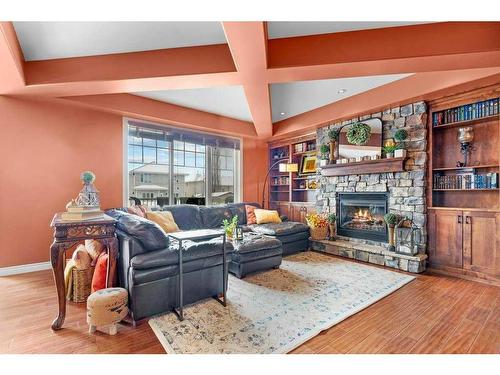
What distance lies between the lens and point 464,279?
3.13 meters

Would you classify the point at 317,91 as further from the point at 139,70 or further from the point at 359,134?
the point at 139,70

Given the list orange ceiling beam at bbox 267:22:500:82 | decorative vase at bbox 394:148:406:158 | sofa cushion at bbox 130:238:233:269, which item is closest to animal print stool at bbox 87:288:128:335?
sofa cushion at bbox 130:238:233:269

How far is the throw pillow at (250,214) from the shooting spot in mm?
4920

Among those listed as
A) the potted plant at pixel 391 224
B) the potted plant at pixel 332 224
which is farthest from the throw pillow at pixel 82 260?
the potted plant at pixel 391 224

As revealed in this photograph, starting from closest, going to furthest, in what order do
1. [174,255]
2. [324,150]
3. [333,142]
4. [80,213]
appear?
[80,213]
[174,255]
[333,142]
[324,150]

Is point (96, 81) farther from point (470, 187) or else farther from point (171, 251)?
point (470, 187)

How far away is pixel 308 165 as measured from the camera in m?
5.75

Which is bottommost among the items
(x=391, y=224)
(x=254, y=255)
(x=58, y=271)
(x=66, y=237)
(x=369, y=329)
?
(x=369, y=329)

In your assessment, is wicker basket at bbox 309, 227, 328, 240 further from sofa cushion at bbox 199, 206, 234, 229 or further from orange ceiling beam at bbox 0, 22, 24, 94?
orange ceiling beam at bbox 0, 22, 24, 94

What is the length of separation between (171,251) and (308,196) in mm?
4364

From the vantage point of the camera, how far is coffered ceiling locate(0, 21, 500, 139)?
2252mm

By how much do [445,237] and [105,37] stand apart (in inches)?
197

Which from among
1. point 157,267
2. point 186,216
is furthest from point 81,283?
point 186,216
